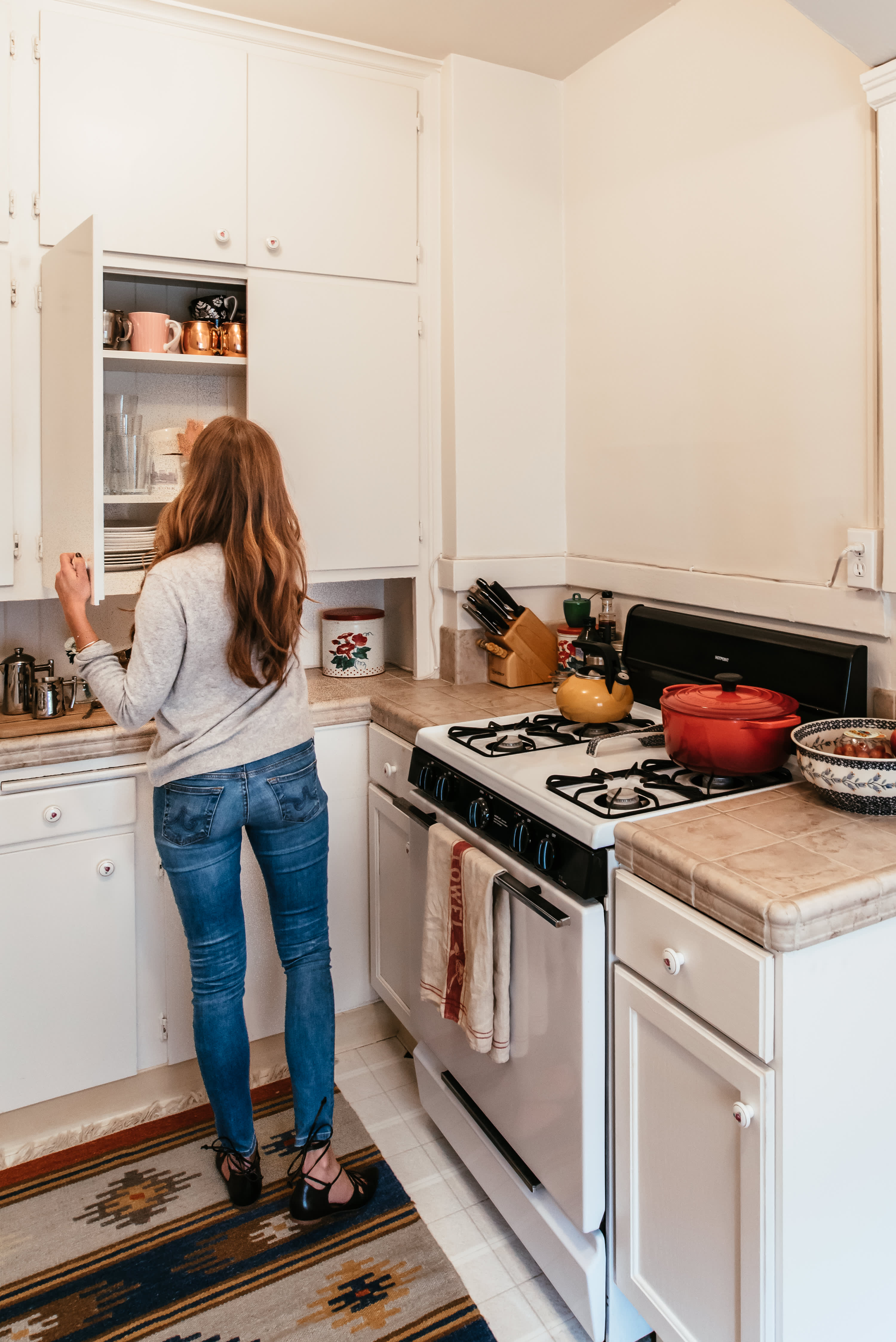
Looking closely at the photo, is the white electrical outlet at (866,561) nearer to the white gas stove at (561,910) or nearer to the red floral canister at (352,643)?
the white gas stove at (561,910)

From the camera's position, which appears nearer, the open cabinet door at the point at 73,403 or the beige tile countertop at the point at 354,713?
the open cabinet door at the point at 73,403

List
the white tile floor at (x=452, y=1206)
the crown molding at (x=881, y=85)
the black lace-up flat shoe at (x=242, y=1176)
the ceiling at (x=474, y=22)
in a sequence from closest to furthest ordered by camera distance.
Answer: the crown molding at (x=881, y=85) < the white tile floor at (x=452, y=1206) < the black lace-up flat shoe at (x=242, y=1176) < the ceiling at (x=474, y=22)

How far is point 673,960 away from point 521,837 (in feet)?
1.27

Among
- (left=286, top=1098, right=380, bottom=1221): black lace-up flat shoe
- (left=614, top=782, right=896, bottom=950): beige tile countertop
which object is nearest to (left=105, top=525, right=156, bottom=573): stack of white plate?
(left=286, top=1098, right=380, bottom=1221): black lace-up flat shoe

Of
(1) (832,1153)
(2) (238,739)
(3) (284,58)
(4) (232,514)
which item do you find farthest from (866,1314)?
(3) (284,58)

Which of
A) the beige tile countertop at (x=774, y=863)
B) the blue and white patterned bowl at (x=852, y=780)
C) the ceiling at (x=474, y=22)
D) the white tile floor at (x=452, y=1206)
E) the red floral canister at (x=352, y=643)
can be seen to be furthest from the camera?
the red floral canister at (x=352, y=643)

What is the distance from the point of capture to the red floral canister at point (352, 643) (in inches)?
105

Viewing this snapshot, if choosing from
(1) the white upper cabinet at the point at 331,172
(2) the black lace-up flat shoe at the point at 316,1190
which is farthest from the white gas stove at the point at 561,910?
(1) the white upper cabinet at the point at 331,172

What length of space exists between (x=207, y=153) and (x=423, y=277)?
62 cm

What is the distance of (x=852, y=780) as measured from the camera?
4.83 ft

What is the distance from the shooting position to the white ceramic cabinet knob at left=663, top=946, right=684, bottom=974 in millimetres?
1321

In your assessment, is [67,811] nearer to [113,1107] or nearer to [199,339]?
[113,1107]

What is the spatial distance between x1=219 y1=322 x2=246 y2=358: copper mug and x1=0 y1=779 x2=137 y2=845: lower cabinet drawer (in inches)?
43.7

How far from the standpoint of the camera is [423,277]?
2551 millimetres
